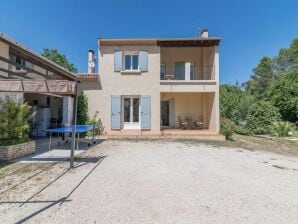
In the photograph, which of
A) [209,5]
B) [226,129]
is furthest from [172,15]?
[226,129]

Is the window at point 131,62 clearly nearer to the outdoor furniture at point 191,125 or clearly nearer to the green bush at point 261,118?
the outdoor furniture at point 191,125

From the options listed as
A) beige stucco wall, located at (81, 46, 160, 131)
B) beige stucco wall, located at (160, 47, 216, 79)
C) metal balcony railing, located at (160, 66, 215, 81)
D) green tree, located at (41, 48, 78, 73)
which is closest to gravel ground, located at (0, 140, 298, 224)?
beige stucco wall, located at (81, 46, 160, 131)

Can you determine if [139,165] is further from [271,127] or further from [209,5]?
[209,5]

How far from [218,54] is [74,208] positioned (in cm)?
1341

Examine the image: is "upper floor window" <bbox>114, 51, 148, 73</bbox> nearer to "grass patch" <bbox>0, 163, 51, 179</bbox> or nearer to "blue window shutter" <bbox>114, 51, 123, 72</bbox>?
"blue window shutter" <bbox>114, 51, 123, 72</bbox>

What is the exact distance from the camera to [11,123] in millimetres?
7172

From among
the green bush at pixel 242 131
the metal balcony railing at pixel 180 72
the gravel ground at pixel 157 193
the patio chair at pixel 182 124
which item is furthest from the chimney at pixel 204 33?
the gravel ground at pixel 157 193

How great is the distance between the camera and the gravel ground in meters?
3.26

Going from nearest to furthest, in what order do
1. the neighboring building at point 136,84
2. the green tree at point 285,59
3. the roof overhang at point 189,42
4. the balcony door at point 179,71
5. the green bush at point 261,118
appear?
the roof overhang at point 189,42, the neighboring building at point 136,84, the green bush at point 261,118, the balcony door at point 179,71, the green tree at point 285,59

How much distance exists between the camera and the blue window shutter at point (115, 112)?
13617mm

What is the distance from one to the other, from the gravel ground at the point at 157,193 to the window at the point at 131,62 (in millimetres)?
8830

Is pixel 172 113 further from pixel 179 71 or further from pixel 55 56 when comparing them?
pixel 55 56

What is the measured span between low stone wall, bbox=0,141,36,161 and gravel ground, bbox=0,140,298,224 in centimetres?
198

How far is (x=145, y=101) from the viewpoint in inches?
536
